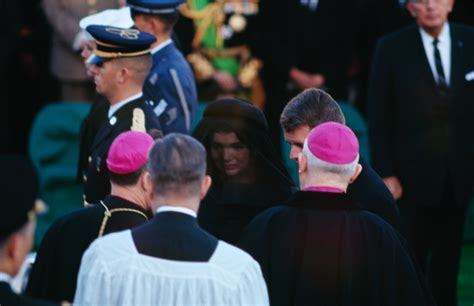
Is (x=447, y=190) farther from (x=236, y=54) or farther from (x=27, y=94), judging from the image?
(x=27, y=94)

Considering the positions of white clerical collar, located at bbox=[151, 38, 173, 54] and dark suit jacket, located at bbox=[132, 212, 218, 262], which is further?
white clerical collar, located at bbox=[151, 38, 173, 54]

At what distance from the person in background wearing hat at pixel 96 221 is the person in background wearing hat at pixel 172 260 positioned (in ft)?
3.08

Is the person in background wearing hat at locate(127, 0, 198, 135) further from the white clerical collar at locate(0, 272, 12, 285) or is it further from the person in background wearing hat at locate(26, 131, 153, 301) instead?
the white clerical collar at locate(0, 272, 12, 285)

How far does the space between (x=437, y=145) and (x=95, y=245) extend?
4714 millimetres

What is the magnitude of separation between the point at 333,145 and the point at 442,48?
370cm

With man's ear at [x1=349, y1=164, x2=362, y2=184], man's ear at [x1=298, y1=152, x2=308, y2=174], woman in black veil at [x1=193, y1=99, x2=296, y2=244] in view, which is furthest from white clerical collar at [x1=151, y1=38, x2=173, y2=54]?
man's ear at [x1=298, y1=152, x2=308, y2=174]

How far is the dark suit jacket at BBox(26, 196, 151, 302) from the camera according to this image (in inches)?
278

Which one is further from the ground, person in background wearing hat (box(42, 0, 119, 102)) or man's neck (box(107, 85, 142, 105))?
man's neck (box(107, 85, 142, 105))

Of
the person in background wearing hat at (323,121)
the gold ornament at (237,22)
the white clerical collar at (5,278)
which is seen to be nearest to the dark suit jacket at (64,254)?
the person in background wearing hat at (323,121)

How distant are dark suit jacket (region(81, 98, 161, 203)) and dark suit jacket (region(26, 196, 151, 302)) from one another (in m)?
0.90

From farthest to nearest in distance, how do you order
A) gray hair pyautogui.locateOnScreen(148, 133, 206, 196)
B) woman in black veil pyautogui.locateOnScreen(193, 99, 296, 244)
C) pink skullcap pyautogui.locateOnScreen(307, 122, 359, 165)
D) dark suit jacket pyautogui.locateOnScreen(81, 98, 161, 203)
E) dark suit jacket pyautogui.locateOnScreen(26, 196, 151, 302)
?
woman in black veil pyautogui.locateOnScreen(193, 99, 296, 244) → dark suit jacket pyautogui.locateOnScreen(81, 98, 161, 203) → dark suit jacket pyautogui.locateOnScreen(26, 196, 151, 302) → pink skullcap pyautogui.locateOnScreen(307, 122, 359, 165) → gray hair pyautogui.locateOnScreen(148, 133, 206, 196)

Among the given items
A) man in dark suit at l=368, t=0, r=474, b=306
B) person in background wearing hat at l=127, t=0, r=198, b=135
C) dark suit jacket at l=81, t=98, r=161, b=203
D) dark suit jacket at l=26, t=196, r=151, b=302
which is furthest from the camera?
man in dark suit at l=368, t=0, r=474, b=306

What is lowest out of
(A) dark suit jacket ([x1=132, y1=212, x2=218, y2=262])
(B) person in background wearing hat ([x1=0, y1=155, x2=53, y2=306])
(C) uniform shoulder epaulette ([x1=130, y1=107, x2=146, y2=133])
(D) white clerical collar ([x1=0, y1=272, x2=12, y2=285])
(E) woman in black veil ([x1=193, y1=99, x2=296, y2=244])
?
(E) woman in black veil ([x1=193, y1=99, x2=296, y2=244])

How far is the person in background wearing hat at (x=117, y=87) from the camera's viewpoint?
8305mm
